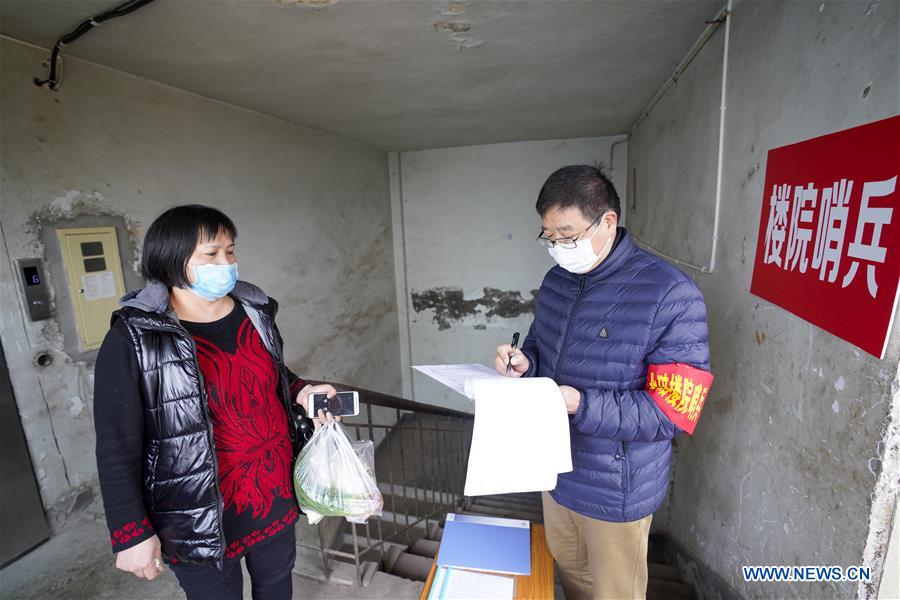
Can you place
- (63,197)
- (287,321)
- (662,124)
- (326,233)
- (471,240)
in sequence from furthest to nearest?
(471,240)
(326,233)
(287,321)
(662,124)
(63,197)

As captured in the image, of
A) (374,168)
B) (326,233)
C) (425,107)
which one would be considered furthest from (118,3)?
(374,168)

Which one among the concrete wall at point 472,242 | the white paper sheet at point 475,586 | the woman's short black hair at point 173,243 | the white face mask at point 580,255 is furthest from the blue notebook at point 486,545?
the concrete wall at point 472,242

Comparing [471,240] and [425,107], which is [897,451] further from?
[471,240]

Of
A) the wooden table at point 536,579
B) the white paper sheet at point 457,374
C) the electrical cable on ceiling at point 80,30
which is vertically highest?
the electrical cable on ceiling at point 80,30

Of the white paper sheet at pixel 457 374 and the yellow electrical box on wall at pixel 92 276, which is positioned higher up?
the yellow electrical box on wall at pixel 92 276

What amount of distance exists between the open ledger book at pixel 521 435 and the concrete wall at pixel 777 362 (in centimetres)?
60

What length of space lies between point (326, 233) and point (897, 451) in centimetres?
392

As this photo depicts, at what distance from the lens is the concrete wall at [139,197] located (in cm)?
185

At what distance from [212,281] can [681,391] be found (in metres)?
1.23

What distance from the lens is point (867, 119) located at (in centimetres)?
86

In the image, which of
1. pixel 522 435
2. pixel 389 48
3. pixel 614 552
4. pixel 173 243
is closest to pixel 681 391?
pixel 522 435

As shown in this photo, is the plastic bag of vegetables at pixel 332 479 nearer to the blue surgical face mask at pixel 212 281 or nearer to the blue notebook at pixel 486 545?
the blue notebook at pixel 486 545

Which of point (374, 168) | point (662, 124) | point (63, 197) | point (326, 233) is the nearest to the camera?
point (63, 197)

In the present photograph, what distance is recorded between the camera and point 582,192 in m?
1.15
